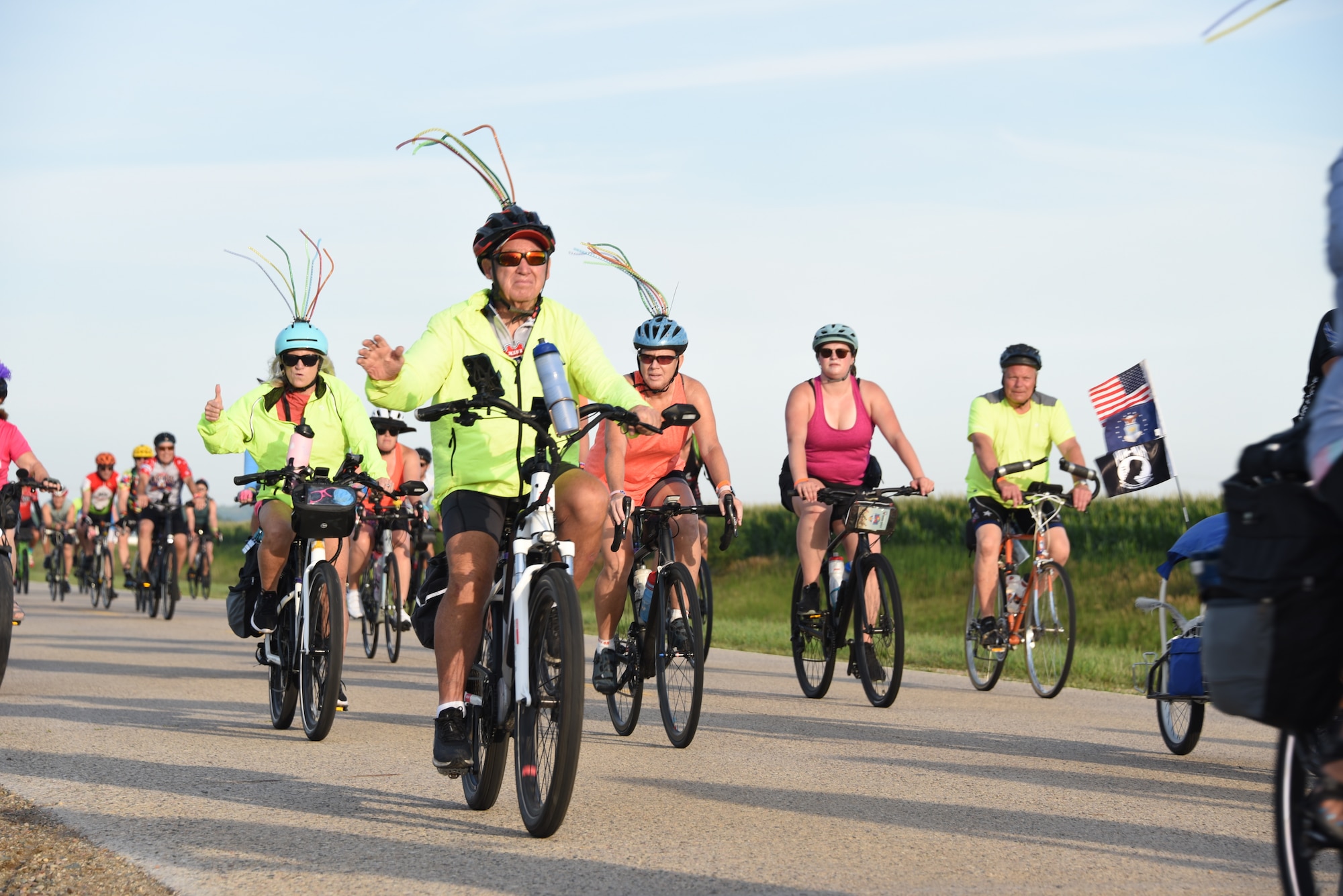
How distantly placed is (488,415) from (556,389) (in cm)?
55

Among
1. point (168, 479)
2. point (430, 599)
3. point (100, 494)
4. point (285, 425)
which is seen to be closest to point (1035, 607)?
point (285, 425)

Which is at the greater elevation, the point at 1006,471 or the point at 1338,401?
the point at 1006,471

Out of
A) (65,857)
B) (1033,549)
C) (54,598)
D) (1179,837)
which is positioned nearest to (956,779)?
(1179,837)

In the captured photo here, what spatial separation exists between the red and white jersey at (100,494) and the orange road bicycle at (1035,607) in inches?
657

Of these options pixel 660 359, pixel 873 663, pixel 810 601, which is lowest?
pixel 873 663

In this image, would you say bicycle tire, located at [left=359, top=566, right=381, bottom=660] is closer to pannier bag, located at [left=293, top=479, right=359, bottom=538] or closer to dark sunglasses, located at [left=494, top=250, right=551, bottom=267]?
pannier bag, located at [left=293, top=479, right=359, bottom=538]

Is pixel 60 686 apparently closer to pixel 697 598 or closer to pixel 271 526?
pixel 271 526

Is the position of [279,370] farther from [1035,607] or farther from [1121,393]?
[1121,393]

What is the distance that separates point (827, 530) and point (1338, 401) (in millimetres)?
7166

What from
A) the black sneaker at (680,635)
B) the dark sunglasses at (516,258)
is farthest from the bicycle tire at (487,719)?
the black sneaker at (680,635)

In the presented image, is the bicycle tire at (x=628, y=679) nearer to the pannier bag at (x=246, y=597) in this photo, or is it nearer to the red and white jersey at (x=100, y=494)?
the pannier bag at (x=246, y=597)

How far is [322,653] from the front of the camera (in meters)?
8.00

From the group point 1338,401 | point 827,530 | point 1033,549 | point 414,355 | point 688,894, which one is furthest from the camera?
point 1033,549

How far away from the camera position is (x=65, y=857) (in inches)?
192
